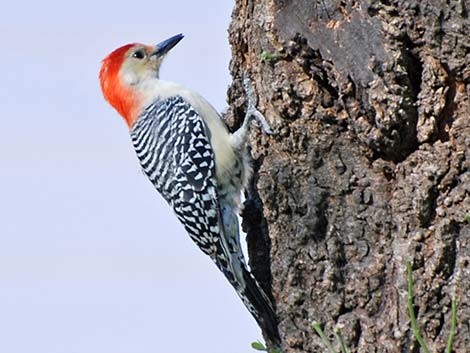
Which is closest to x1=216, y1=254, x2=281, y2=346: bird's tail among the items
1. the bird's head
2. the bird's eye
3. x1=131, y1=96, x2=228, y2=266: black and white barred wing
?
x1=131, y1=96, x2=228, y2=266: black and white barred wing

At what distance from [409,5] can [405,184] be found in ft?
2.51

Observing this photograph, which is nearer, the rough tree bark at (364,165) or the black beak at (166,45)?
the rough tree bark at (364,165)

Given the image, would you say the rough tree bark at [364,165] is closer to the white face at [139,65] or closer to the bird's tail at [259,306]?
the bird's tail at [259,306]

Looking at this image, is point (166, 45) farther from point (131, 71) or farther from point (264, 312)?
point (264, 312)

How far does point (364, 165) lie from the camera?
12.8 feet

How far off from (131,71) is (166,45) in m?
0.30

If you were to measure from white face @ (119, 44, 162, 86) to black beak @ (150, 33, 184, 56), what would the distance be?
0.03 m

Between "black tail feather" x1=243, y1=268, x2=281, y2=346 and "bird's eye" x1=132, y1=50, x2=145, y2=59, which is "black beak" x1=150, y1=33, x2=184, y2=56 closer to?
"bird's eye" x1=132, y1=50, x2=145, y2=59

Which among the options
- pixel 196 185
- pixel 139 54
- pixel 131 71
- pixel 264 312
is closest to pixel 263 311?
pixel 264 312

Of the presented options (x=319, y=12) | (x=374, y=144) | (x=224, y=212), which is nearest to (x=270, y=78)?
(x=319, y=12)

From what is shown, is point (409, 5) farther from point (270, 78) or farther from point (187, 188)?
point (187, 188)

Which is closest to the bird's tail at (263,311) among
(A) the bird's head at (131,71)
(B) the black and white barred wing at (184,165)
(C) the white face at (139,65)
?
(B) the black and white barred wing at (184,165)

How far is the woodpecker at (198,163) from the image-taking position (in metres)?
4.63

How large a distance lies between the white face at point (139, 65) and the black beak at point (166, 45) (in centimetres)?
3
